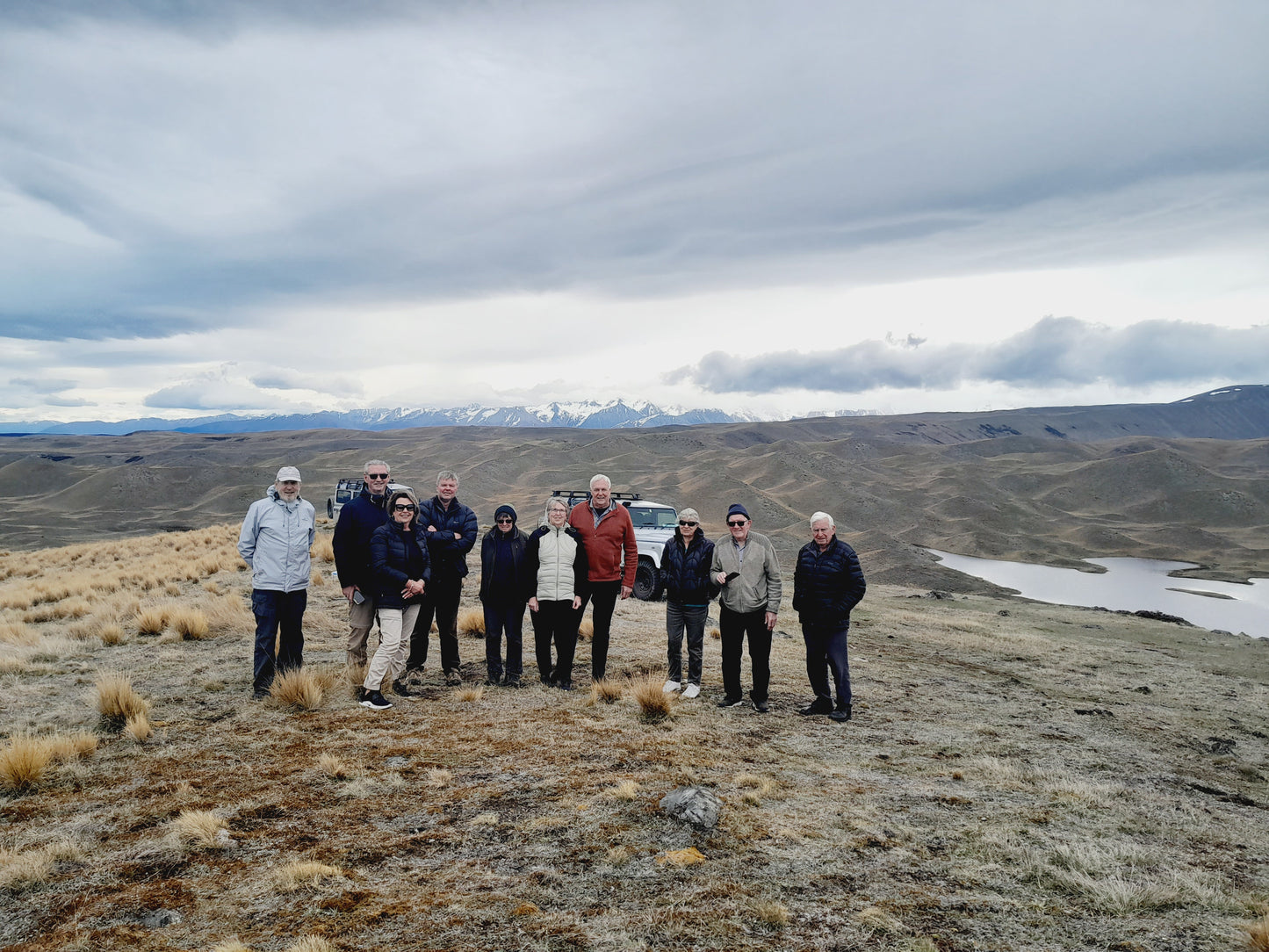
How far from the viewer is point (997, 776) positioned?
220 inches

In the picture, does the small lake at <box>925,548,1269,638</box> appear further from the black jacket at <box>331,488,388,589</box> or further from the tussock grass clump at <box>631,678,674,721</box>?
the black jacket at <box>331,488,388,589</box>

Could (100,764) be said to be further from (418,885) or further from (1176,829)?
(1176,829)

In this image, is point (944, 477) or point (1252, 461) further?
point (1252, 461)

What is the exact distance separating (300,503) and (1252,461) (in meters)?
116

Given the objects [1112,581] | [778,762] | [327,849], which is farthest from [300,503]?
[1112,581]

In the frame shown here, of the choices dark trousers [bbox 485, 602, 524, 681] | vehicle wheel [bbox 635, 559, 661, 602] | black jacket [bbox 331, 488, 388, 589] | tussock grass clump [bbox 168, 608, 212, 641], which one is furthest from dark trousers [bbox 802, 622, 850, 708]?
tussock grass clump [bbox 168, 608, 212, 641]

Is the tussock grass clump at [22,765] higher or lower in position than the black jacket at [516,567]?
lower

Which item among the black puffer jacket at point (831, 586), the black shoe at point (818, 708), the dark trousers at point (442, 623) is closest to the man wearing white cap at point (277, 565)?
the dark trousers at point (442, 623)

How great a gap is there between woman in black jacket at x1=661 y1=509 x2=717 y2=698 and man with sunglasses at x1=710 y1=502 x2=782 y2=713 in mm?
168

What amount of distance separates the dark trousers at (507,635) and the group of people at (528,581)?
1 centimetres

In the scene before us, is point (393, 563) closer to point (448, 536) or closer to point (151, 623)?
point (448, 536)

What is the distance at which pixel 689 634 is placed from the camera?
7715mm

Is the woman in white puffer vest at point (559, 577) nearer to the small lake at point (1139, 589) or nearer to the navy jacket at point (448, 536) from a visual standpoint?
the navy jacket at point (448, 536)

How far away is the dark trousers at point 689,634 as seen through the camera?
757cm
